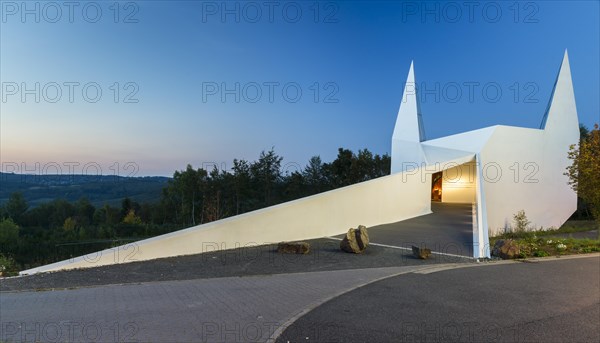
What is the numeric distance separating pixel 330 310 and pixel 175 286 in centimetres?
296

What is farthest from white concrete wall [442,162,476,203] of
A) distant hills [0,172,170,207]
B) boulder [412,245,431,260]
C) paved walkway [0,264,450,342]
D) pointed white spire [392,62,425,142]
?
distant hills [0,172,170,207]

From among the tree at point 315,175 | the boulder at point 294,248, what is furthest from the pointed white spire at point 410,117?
the tree at point 315,175

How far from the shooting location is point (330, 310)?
520 centimetres

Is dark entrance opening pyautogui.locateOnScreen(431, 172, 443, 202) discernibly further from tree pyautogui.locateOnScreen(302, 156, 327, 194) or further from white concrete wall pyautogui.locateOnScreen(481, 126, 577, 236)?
tree pyautogui.locateOnScreen(302, 156, 327, 194)

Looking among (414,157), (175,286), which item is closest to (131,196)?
(414,157)

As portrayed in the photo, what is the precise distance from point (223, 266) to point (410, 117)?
73.6ft

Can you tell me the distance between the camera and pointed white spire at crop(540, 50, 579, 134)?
72.3 feet

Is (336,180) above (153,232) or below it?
above

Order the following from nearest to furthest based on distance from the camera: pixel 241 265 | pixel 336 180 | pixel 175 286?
pixel 175 286 < pixel 241 265 < pixel 336 180

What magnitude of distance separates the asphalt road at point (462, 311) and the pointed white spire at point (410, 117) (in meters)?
19.8

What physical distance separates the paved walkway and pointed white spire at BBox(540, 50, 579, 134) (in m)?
19.7

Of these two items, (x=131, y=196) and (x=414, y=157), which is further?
(x=131, y=196)

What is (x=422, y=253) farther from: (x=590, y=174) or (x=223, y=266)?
(x=590, y=174)

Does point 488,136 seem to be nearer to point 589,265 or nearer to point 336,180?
point 589,265
